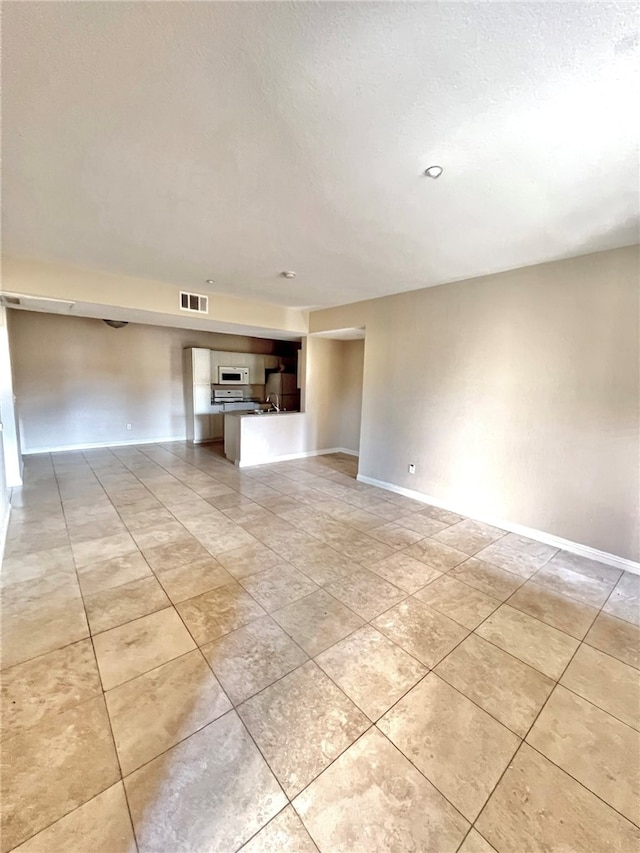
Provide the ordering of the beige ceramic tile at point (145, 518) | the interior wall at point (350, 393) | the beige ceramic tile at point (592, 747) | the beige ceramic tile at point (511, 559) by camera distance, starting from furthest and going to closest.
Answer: the interior wall at point (350, 393) < the beige ceramic tile at point (145, 518) < the beige ceramic tile at point (511, 559) < the beige ceramic tile at point (592, 747)

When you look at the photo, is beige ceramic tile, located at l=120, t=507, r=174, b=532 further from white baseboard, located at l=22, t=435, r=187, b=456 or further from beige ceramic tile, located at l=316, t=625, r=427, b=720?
white baseboard, located at l=22, t=435, r=187, b=456

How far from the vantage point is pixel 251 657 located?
1780 millimetres

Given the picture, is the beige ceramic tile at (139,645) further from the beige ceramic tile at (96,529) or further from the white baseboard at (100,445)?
the white baseboard at (100,445)

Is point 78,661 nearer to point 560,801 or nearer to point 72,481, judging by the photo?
point 560,801

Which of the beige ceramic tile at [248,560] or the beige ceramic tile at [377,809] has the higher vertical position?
the beige ceramic tile at [377,809]

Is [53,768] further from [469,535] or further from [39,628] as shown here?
[469,535]

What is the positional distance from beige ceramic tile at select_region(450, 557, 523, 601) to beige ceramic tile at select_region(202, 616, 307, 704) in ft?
4.78

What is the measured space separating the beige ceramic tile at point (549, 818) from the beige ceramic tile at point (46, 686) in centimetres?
172

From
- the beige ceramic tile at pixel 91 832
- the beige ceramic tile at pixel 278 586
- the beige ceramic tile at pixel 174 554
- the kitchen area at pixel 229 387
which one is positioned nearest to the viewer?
the beige ceramic tile at pixel 91 832

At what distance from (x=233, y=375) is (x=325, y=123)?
6.25m

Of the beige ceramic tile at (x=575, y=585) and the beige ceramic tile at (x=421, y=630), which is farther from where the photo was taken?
the beige ceramic tile at (x=575, y=585)

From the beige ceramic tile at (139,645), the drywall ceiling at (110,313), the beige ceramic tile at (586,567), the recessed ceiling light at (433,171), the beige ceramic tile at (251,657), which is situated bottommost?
the beige ceramic tile at (139,645)

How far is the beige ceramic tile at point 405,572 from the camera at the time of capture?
248 centimetres

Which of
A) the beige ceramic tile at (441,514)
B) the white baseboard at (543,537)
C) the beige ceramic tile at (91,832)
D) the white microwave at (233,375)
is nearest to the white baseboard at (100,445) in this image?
the white microwave at (233,375)
